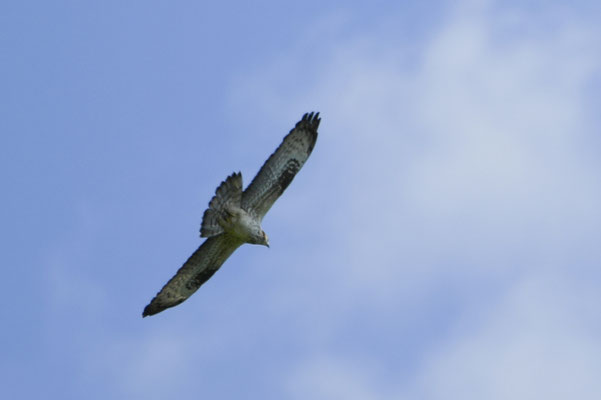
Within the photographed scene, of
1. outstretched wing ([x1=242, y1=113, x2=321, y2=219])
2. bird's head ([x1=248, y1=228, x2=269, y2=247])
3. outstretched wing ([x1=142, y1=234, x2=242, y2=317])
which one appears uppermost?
outstretched wing ([x1=242, y1=113, x2=321, y2=219])

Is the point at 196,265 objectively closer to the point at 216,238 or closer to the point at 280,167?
the point at 216,238

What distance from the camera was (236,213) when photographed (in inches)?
592

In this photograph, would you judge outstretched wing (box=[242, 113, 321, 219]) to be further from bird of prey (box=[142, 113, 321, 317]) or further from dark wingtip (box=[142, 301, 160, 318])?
dark wingtip (box=[142, 301, 160, 318])

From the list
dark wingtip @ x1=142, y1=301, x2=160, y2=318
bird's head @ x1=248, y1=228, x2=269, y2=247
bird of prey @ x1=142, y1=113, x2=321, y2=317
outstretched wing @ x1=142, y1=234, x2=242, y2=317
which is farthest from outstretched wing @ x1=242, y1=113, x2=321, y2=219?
dark wingtip @ x1=142, y1=301, x2=160, y2=318

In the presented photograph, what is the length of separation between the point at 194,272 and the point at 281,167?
1.95 m

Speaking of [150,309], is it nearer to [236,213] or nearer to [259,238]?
[259,238]

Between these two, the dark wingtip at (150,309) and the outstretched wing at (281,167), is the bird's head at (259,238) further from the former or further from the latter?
the dark wingtip at (150,309)

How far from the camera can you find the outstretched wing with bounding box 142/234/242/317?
624 inches

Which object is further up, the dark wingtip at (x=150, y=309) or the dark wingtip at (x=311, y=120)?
the dark wingtip at (x=311, y=120)

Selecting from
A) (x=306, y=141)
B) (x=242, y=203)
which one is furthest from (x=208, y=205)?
(x=306, y=141)

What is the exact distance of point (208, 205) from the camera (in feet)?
48.8

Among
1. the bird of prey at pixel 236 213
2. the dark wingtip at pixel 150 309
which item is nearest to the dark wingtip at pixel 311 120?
the bird of prey at pixel 236 213

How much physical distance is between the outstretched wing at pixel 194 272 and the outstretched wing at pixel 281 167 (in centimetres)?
68

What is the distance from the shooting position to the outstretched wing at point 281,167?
1544 centimetres
